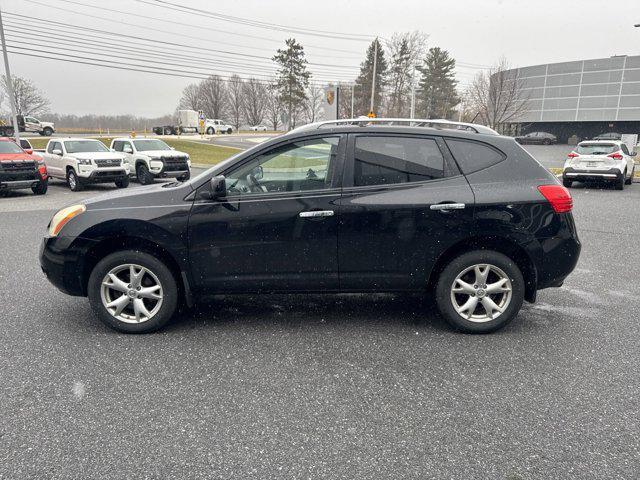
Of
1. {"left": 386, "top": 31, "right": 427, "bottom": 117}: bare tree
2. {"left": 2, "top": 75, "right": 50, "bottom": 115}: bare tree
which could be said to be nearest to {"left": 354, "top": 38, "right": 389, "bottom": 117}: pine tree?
{"left": 386, "top": 31, "right": 427, "bottom": 117}: bare tree

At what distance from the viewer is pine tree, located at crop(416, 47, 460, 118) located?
73312 millimetres

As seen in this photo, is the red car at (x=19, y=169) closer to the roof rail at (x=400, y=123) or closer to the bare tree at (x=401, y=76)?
the roof rail at (x=400, y=123)

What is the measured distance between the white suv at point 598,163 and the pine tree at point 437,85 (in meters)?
59.8

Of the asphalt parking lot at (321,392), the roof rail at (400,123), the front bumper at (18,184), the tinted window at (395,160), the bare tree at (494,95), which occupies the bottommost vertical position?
the asphalt parking lot at (321,392)

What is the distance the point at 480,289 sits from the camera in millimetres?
4094

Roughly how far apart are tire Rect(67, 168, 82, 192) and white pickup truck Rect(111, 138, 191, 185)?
227cm

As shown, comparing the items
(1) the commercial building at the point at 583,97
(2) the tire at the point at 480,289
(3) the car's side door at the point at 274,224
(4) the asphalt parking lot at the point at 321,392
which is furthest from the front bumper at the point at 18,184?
(1) the commercial building at the point at 583,97

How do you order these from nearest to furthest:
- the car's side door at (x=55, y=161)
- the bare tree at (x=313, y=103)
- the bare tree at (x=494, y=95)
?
the car's side door at (x=55, y=161) → the bare tree at (x=494, y=95) → the bare tree at (x=313, y=103)

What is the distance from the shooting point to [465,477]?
7.90 feet

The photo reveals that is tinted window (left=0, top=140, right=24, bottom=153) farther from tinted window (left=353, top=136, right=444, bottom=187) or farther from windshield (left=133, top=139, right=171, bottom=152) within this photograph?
tinted window (left=353, top=136, right=444, bottom=187)

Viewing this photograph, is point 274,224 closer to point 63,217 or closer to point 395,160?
point 395,160

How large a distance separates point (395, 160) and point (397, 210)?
0.46 metres

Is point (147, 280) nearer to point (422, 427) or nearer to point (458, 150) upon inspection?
point (422, 427)

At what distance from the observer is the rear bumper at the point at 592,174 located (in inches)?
612
